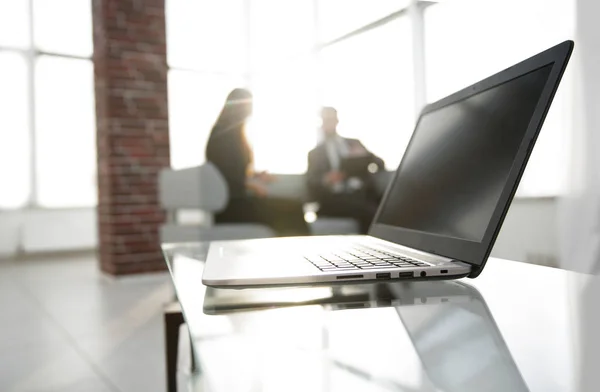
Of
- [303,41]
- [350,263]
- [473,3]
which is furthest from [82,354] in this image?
[303,41]

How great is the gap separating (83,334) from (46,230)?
12.6ft

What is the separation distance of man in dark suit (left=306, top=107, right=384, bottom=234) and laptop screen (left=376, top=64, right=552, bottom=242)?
2175 mm

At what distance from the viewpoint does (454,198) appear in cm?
75

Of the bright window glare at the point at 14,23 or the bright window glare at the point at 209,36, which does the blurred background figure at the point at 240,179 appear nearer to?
the bright window glare at the point at 209,36

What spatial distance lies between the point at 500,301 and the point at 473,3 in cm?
222

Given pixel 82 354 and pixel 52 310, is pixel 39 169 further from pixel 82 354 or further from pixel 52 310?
pixel 82 354

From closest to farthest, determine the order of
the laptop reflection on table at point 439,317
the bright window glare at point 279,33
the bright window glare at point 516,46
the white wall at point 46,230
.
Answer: the laptop reflection on table at point 439,317, the bright window glare at point 516,46, the white wall at point 46,230, the bright window glare at point 279,33

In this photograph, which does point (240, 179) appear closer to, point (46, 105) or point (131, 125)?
point (131, 125)

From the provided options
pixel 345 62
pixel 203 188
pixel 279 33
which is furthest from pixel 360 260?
pixel 279 33

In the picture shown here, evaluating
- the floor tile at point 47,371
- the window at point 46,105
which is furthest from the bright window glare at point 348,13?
the floor tile at point 47,371

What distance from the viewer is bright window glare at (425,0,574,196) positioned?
2.00 m

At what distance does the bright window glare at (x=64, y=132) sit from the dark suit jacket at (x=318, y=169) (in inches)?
121

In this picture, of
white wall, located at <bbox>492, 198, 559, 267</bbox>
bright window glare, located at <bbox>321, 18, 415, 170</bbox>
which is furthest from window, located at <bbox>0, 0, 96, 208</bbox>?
white wall, located at <bbox>492, 198, 559, 267</bbox>

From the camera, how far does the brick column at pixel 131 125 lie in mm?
3752
